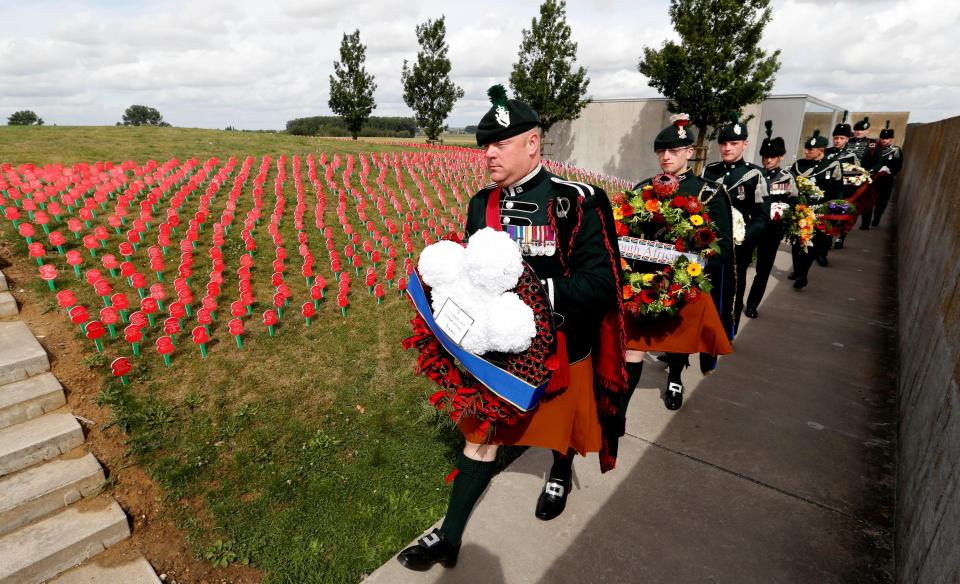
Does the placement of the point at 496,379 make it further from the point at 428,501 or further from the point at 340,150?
the point at 340,150

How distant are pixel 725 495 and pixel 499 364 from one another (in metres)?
2.29

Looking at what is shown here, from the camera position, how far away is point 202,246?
7.92 meters

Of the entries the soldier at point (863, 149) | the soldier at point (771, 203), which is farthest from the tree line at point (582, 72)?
the soldier at point (771, 203)

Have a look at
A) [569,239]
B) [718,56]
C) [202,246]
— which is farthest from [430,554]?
[718,56]

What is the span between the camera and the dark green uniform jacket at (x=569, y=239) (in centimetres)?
241

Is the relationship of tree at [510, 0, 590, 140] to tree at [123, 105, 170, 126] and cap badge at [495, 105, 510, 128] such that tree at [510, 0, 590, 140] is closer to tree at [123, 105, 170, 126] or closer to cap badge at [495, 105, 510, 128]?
cap badge at [495, 105, 510, 128]

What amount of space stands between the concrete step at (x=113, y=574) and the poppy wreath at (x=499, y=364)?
233 centimetres

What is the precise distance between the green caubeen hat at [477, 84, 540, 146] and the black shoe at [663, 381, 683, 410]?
10.4 ft

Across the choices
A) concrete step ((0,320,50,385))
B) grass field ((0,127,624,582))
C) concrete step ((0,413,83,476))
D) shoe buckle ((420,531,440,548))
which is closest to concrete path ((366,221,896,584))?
shoe buckle ((420,531,440,548))

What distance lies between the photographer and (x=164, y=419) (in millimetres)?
4316

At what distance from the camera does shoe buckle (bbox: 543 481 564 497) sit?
127 inches

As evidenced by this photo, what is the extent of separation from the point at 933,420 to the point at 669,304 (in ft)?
5.48

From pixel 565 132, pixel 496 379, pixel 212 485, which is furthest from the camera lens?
pixel 565 132

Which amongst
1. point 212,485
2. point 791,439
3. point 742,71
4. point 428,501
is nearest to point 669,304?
point 791,439
